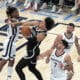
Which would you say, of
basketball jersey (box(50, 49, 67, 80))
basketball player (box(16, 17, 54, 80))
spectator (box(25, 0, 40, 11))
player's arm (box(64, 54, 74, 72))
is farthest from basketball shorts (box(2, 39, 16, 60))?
spectator (box(25, 0, 40, 11))

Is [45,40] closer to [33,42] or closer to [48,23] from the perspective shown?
[33,42]

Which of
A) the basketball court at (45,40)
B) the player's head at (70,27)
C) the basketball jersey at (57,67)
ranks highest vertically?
the player's head at (70,27)

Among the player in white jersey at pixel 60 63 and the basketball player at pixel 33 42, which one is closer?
the player in white jersey at pixel 60 63

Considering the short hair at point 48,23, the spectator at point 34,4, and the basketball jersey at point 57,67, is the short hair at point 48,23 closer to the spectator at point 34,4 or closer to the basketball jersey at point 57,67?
the basketball jersey at point 57,67

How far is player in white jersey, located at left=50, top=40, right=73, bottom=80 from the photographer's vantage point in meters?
4.66

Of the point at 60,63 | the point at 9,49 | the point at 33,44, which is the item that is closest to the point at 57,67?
the point at 60,63

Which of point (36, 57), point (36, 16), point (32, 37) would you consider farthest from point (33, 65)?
point (36, 16)

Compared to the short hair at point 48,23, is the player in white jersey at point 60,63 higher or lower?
lower

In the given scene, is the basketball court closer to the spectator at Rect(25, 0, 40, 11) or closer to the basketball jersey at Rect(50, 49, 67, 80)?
the spectator at Rect(25, 0, 40, 11)

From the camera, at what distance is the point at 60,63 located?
15.5ft

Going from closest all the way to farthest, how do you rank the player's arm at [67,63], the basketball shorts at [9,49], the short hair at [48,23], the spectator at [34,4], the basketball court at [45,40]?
the player's arm at [67,63], the short hair at [48,23], the basketball shorts at [9,49], the basketball court at [45,40], the spectator at [34,4]

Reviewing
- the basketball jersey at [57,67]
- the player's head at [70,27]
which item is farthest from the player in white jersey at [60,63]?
the player's head at [70,27]

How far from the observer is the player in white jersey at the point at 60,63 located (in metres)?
4.66

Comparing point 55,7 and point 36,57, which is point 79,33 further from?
point 36,57
